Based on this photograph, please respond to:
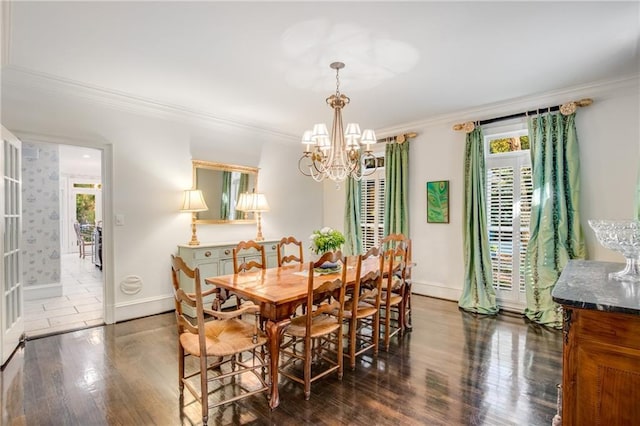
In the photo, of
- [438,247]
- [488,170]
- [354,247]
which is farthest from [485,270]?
[354,247]

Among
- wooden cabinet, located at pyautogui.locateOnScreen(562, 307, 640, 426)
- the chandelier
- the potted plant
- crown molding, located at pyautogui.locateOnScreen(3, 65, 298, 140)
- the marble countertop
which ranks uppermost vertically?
crown molding, located at pyautogui.locateOnScreen(3, 65, 298, 140)

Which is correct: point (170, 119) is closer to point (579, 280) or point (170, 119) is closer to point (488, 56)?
point (488, 56)

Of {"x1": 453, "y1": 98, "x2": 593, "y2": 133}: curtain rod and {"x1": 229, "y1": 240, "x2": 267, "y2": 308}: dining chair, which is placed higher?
{"x1": 453, "y1": 98, "x2": 593, "y2": 133}: curtain rod

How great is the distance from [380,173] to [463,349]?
3221mm

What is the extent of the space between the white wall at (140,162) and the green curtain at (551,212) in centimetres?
402

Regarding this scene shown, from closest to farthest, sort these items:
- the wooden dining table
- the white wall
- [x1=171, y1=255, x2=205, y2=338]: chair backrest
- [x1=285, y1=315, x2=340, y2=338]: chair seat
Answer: [x1=171, y1=255, x2=205, y2=338]: chair backrest < the wooden dining table < [x1=285, y1=315, x2=340, y2=338]: chair seat < the white wall

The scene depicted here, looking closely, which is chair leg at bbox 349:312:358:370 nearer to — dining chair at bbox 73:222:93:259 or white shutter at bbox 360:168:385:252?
white shutter at bbox 360:168:385:252

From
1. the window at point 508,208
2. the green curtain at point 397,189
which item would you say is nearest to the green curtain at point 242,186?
the green curtain at point 397,189

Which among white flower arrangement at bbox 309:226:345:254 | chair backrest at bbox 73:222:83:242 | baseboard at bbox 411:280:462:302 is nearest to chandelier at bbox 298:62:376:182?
white flower arrangement at bbox 309:226:345:254

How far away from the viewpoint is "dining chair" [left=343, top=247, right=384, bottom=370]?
2.67 m

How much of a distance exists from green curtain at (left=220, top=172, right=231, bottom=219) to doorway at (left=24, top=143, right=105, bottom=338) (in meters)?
1.57

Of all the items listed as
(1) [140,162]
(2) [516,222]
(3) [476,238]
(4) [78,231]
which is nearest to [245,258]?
(1) [140,162]

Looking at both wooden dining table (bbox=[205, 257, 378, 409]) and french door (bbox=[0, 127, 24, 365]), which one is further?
french door (bbox=[0, 127, 24, 365])

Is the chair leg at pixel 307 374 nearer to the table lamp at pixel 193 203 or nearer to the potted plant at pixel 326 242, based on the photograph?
the potted plant at pixel 326 242
